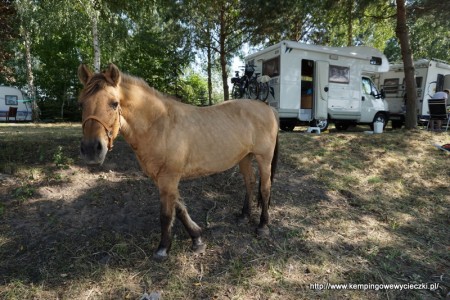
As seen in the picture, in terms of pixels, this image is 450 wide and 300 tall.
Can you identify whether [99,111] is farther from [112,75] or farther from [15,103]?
[15,103]

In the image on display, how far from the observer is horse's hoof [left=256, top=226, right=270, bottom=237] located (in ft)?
12.1

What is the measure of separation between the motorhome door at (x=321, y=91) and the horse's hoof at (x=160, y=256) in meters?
8.87

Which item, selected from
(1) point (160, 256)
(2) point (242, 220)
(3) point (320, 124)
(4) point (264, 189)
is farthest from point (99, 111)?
(3) point (320, 124)

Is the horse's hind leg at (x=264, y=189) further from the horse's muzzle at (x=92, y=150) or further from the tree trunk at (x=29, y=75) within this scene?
the tree trunk at (x=29, y=75)

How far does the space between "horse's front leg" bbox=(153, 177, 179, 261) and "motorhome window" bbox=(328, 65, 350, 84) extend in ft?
30.7

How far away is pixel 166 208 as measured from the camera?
2.97 meters

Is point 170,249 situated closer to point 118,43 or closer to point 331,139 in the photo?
point 331,139

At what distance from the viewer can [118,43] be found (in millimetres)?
14922

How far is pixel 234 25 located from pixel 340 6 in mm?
5938

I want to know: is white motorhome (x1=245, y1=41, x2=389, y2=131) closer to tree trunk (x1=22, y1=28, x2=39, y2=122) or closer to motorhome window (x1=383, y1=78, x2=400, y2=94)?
motorhome window (x1=383, y1=78, x2=400, y2=94)

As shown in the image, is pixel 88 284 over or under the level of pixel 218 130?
under

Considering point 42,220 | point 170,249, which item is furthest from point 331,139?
point 42,220

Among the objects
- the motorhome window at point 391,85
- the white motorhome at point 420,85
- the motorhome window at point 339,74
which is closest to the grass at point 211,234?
the motorhome window at point 339,74

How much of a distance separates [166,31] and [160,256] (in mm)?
14581
